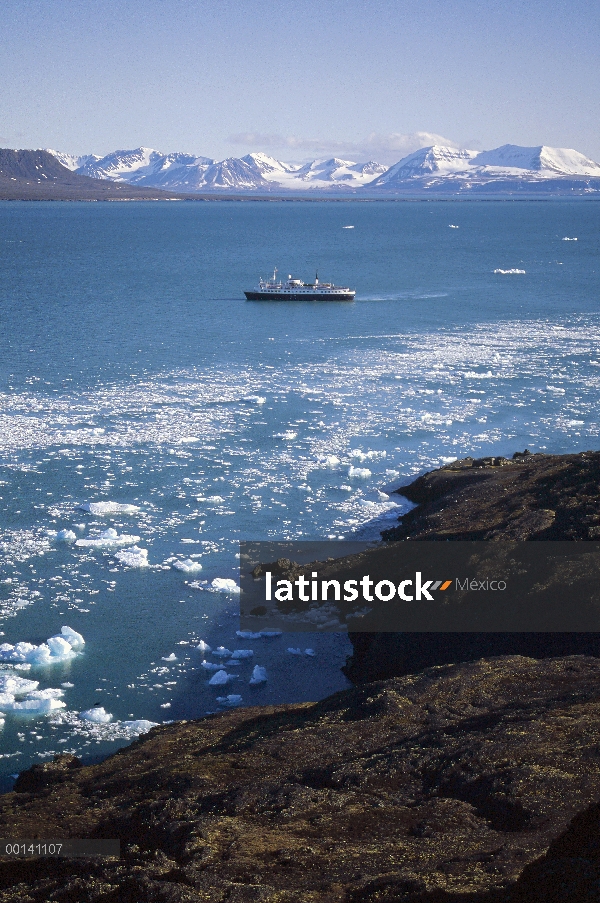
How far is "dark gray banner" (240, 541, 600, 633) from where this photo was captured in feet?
50.7

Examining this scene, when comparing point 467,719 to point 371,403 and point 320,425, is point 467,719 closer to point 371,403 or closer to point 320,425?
point 320,425

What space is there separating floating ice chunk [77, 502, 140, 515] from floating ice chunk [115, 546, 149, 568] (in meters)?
2.21

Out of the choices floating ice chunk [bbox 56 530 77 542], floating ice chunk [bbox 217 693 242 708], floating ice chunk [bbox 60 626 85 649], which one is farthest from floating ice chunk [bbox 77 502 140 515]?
floating ice chunk [bbox 217 693 242 708]

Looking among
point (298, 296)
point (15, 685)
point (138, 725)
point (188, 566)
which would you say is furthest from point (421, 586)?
point (298, 296)

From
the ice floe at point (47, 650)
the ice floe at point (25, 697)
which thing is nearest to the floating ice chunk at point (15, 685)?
the ice floe at point (25, 697)

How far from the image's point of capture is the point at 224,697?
623 inches

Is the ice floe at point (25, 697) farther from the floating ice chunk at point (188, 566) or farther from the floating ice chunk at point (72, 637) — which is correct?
the floating ice chunk at point (188, 566)

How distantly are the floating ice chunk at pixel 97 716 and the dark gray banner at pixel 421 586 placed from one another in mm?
3833

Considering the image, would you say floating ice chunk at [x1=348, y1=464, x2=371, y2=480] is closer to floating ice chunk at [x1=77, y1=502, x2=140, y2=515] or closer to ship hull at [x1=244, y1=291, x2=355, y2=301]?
floating ice chunk at [x1=77, y1=502, x2=140, y2=515]

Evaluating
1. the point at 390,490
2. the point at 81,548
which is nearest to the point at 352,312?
the point at 390,490

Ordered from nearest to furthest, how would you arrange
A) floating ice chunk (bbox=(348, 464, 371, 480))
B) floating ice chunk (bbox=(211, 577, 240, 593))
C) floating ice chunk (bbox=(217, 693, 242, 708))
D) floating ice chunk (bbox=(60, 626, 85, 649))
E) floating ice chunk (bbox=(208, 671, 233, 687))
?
floating ice chunk (bbox=(217, 693, 242, 708)) → floating ice chunk (bbox=(208, 671, 233, 687)) → floating ice chunk (bbox=(60, 626, 85, 649)) → floating ice chunk (bbox=(211, 577, 240, 593)) → floating ice chunk (bbox=(348, 464, 371, 480))

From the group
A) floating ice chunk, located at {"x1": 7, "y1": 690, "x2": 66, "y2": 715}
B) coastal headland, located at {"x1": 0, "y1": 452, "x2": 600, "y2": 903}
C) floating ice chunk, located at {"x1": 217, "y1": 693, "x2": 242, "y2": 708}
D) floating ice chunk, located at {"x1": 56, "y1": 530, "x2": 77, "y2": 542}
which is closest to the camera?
coastal headland, located at {"x1": 0, "y1": 452, "x2": 600, "y2": 903}

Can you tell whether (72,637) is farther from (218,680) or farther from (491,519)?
(491,519)

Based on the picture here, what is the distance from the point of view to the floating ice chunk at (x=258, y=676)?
53.5ft
